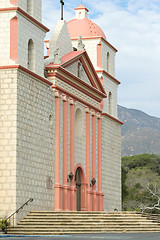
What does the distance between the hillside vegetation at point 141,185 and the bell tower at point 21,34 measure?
33.2 metres

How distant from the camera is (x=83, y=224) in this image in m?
31.4

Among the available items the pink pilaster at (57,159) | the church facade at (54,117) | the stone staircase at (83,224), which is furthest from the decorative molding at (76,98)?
the stone staircase at (83,224)

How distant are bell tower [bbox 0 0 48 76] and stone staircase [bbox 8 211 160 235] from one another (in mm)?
8653

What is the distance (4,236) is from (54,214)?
3953 mm

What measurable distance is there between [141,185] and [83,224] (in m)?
57.5

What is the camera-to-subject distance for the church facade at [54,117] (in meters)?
33.4

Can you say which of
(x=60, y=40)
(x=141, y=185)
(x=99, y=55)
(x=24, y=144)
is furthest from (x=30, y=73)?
(x=141, y=185)

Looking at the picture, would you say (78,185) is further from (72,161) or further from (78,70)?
(78,70)

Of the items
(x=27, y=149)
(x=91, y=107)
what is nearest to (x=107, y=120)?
(x=91, y=107)

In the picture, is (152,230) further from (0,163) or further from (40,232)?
(0,163)

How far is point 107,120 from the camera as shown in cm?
5041

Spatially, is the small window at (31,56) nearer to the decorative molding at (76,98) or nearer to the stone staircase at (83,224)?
the decorative molding at (76,98)

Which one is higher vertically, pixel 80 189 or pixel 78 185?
pixel 78 185

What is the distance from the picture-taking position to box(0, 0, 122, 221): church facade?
110 feet
